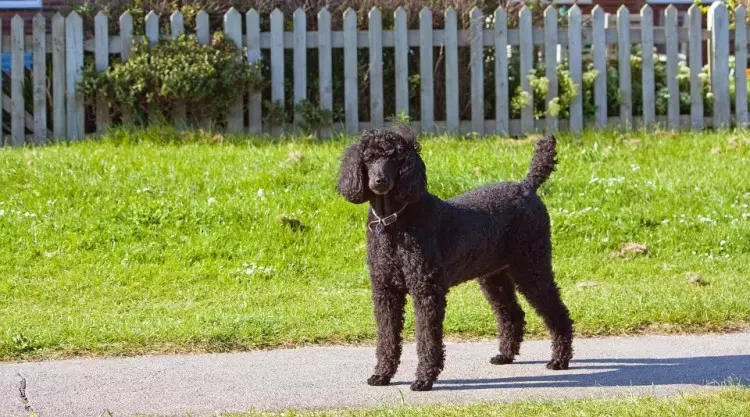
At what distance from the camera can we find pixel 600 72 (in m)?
12.6

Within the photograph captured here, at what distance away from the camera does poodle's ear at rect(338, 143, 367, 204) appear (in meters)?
5.62

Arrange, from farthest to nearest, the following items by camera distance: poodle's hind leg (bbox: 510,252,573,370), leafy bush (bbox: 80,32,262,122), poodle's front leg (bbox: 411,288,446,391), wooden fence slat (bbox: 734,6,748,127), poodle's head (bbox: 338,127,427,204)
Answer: wooden fence slat (bbox: 734,6,748,127)
leafy bush (bbox: 80,32,262,122)
poodle's hind leg (bbox: 510,252,573,370)
poodle's front leg (bbox: 411,288,446,391)
poodle's head (bbox: 338,127,427,204)

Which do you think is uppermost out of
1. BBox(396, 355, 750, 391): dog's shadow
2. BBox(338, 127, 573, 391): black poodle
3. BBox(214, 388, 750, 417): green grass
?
BBox(338, 127, 573, 391): black poodle

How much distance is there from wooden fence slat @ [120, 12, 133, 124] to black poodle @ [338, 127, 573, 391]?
694 centimetres

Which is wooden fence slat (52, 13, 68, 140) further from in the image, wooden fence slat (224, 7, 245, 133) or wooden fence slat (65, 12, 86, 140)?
wooden fence slat (224, 7, 245, 133)

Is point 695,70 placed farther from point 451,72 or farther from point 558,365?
point 558,365

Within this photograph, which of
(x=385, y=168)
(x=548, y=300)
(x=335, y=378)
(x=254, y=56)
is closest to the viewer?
(x=385, y=168)

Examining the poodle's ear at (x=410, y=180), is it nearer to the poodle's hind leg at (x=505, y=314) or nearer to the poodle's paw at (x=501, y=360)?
the poodle's hind leg at (x=505, y=314)

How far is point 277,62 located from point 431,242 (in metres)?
7.05

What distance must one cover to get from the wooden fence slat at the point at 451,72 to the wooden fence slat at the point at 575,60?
4.34 feet

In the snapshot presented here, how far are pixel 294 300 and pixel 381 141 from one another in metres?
2.62

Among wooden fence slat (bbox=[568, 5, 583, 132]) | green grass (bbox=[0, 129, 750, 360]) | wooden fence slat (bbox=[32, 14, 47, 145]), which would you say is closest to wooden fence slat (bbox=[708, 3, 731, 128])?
green grass (bbox=[0, 129, 750, 360])

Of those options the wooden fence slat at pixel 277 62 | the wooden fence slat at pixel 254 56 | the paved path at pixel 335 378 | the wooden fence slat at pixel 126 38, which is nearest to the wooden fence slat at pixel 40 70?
the wooden fence slat at pixel 126 38

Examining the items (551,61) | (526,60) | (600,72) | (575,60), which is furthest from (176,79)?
(600,72)
